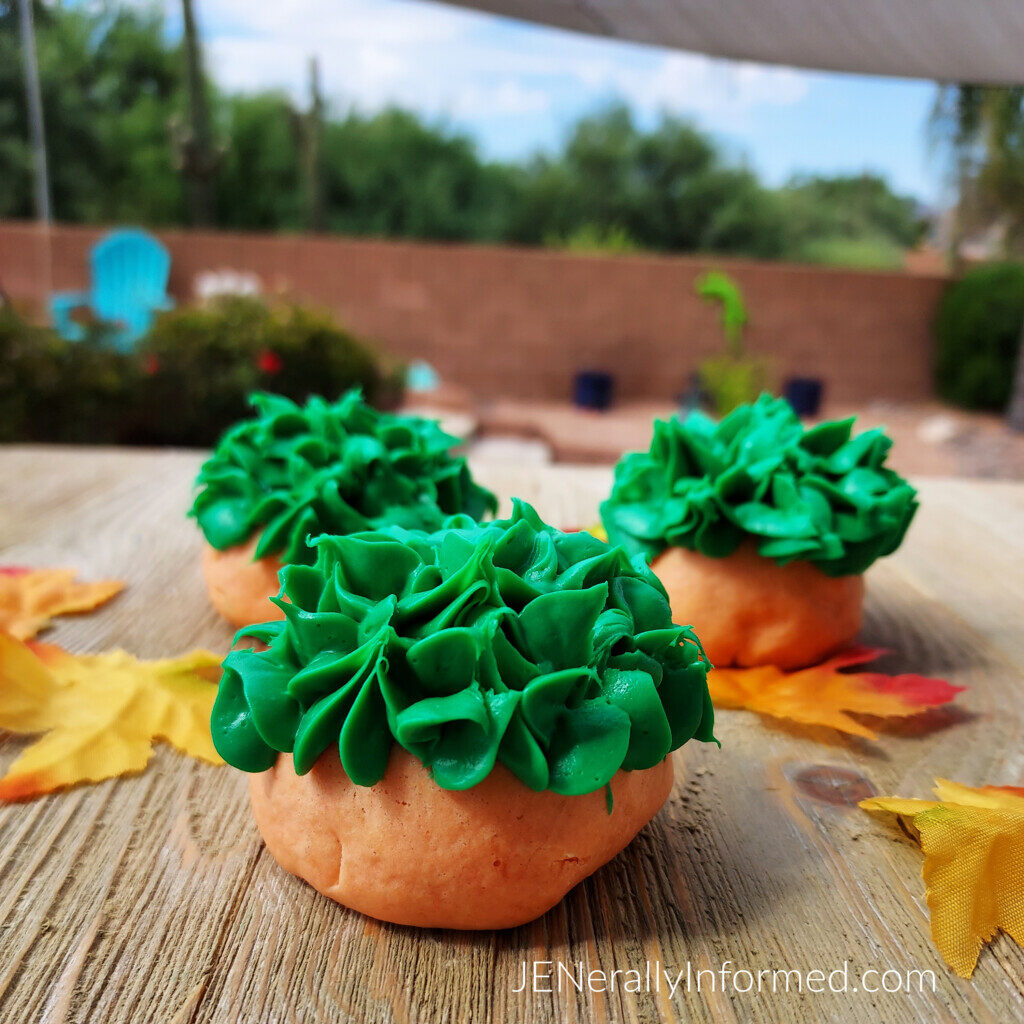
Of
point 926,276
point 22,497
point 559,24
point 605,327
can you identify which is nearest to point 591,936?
point 22,497

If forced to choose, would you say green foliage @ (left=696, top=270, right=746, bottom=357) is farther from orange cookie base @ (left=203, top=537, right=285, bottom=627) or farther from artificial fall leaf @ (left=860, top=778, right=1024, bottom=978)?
artificial fall leaf @ (left=860, top=778, right=1024, bottom=978)

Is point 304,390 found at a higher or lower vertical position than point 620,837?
lower

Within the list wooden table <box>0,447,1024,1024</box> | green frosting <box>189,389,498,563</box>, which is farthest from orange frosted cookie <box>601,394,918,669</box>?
green frosting <box>189,389,498,563</box>

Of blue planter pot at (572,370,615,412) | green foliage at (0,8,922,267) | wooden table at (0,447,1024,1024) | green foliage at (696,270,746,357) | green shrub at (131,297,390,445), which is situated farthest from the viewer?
green foliage at (0,8,922,267)

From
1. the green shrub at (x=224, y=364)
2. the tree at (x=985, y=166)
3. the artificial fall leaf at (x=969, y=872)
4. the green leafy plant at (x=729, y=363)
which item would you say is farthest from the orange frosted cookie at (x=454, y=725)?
the tree at (x=985, y=166)

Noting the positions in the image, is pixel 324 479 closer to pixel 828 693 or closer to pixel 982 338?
pixel 828 693

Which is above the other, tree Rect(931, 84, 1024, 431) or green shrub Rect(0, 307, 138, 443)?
tree Rect(931, 84, 1024, 431)

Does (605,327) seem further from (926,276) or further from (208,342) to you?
(208,342)
